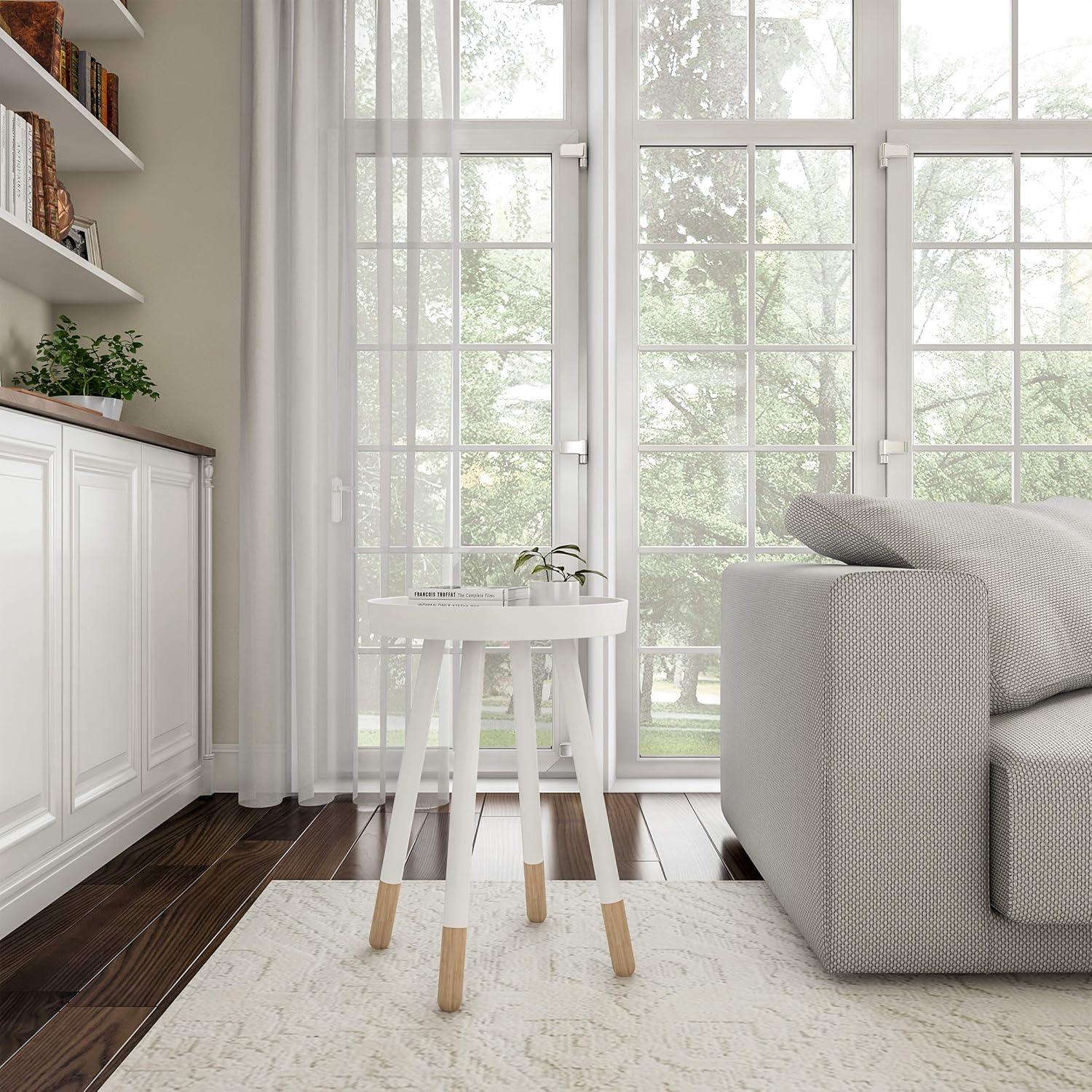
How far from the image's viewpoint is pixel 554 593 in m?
1.51

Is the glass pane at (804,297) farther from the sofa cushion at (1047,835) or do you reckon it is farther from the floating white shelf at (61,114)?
the floating white shelf at (61,114)

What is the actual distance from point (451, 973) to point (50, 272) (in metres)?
2.03

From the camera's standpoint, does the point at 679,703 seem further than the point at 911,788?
Yes

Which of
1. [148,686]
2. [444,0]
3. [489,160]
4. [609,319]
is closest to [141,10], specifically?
[444,0]

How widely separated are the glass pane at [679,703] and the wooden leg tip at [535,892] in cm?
118

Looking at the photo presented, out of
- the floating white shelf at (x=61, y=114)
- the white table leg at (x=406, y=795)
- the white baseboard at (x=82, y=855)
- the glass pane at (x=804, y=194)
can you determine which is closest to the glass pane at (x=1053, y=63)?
the glass pane at (x=804, y=194)

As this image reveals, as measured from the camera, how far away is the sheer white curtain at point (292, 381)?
97.8 inches

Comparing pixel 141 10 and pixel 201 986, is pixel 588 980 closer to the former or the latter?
pixel 201 986

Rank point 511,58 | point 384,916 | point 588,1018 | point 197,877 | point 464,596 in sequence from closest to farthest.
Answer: point 588,1018 → point 464,596 → point 384,916 → point 197,877 → point 511,58

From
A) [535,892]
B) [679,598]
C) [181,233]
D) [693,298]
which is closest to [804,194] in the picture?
[693,298]

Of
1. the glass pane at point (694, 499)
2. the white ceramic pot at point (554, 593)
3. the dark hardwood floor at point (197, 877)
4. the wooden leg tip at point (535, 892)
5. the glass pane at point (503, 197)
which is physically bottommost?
the dark hardwood floor at point (197, 877)

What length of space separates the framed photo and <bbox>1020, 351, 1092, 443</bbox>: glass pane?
2805 mm

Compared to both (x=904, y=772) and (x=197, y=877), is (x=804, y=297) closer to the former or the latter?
(x=904, y=772)

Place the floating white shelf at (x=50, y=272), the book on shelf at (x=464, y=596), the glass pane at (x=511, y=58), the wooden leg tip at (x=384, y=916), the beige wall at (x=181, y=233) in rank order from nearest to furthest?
the book on shelf at (x=464, y=596) → the wooden leg tip at (x=384, y=916) → the floating white shelf at (x=50, y=272) → the beige wall at (x=181, y=233) → the glass pane at (x=511, y=58)
